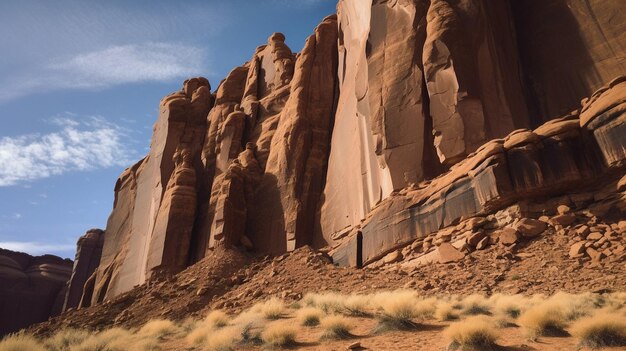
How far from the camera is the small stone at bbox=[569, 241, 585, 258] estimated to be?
44.1 ft

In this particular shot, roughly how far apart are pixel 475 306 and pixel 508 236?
4.51 m

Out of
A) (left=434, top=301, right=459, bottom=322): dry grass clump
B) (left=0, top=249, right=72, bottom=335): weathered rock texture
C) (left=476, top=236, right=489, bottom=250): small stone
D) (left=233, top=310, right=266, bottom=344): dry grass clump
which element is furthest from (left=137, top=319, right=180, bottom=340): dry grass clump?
(left=0, top=249, right=72, bottom=335): weathered rock texture

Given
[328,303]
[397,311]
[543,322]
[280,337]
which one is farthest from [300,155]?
[543,322]

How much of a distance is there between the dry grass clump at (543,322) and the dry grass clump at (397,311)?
2.33 metres

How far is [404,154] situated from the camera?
69.1 ft

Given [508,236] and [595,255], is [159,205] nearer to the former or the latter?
[508,236]

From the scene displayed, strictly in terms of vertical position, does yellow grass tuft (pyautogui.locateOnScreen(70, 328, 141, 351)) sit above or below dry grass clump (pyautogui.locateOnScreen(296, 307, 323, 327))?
below

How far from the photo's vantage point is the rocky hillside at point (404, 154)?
15.2 meters

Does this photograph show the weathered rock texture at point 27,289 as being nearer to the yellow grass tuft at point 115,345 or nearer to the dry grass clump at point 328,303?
the yellow grass tuft at point 115,345

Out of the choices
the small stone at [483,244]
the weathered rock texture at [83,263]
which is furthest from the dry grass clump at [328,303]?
the weathered rock texture at [83,263]

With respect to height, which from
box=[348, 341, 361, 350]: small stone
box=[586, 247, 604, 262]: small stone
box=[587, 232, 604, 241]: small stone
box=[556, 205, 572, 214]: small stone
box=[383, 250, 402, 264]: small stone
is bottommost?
box=[348, 341, 361, 350]: small stone

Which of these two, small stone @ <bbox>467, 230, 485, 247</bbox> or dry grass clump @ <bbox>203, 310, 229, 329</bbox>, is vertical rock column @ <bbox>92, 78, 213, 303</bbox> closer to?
dry grass clump @ <bbox>203, 310, 229, 329</bbox>

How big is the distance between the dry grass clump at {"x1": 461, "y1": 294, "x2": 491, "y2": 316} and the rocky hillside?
4.86ft

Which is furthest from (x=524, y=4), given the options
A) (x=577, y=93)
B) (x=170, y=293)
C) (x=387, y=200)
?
(x=170, y=293)
